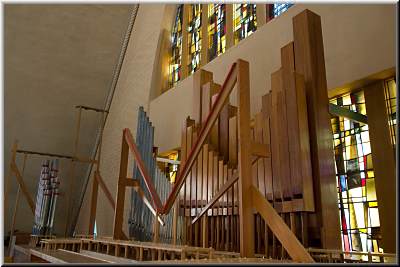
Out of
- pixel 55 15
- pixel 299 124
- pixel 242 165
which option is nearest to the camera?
pixel 242 165

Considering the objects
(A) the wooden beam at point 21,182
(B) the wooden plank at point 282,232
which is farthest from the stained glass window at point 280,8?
(A) the wooden beam at point 21,182

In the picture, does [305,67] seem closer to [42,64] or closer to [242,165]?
[242,165]

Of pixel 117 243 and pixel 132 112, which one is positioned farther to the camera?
pixel 132 112

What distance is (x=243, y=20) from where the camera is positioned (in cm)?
628

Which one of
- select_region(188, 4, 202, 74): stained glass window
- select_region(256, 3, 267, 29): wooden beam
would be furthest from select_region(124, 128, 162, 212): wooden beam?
select_region(188, 4, 202, 74): stained glass window

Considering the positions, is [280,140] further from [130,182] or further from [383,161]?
[130,182]

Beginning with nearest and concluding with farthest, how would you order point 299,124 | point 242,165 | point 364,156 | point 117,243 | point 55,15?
point 242,165
point 117,243
point 299,124
point 364,156
point 55,15

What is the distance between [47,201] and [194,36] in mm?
4186

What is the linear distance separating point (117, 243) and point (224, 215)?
1175mm

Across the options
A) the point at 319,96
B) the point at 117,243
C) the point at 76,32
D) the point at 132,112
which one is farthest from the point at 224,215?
the point at 76,32

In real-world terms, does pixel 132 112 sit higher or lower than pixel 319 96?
higher

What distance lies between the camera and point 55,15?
325 inches

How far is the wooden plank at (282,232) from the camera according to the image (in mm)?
2047

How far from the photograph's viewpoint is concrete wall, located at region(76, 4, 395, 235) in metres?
4.03
